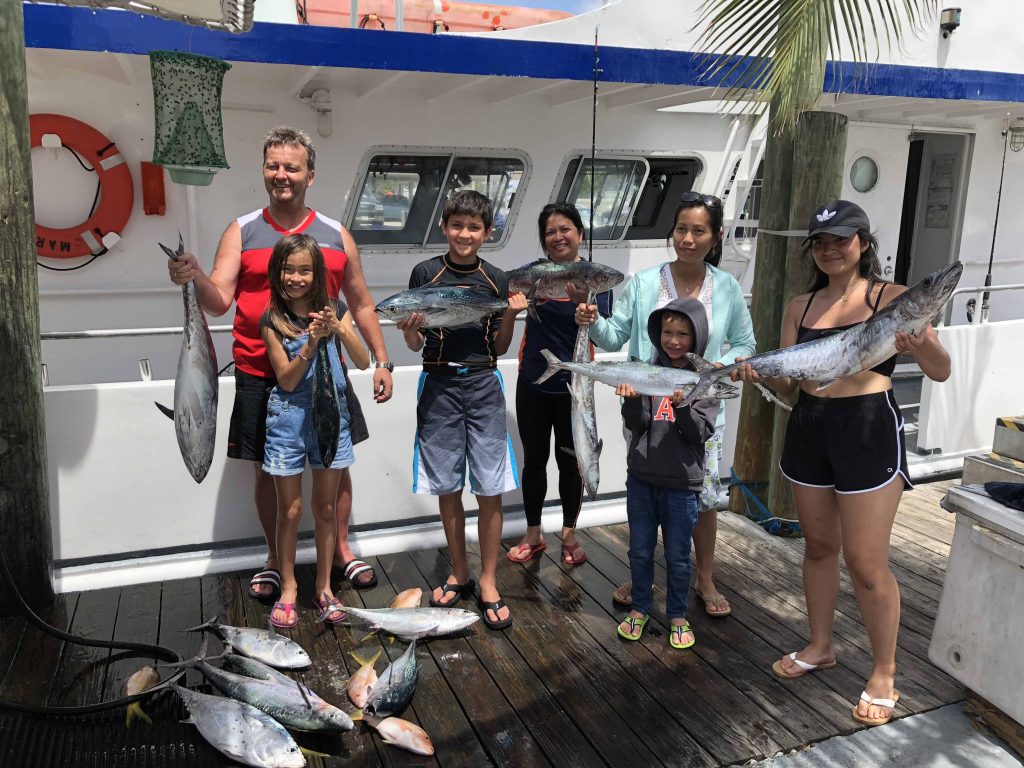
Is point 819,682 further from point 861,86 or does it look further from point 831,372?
point 861,86

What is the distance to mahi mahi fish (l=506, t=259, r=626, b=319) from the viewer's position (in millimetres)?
3219

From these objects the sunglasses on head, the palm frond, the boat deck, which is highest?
the palm frond

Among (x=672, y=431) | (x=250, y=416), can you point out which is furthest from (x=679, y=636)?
(x=250, y=416)

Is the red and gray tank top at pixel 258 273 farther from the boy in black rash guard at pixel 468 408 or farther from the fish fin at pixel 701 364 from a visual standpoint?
the fish fin at pixel 701 364

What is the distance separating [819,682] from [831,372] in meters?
1.44

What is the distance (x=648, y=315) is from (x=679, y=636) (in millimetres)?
1480

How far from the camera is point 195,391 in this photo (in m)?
3.20

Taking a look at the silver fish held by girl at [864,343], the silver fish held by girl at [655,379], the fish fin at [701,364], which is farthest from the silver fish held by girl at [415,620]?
the silver fish held by girl at [864,343]

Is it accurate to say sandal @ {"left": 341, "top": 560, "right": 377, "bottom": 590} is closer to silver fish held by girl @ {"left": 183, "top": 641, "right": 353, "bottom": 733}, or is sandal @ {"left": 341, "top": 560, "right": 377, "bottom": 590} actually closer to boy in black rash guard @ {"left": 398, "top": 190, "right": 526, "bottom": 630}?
boy in black rash guard @ {"left": 398, "top": 190, "right": 526, "bottom": 630}

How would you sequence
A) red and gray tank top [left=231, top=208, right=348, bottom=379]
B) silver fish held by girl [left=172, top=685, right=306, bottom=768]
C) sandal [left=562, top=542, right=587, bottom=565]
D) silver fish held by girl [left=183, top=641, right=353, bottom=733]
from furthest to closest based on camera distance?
sandal [left=562, top=542, right=587, bottom=565] → red and gray tank top [left=231, top=208, right=348, bottom=379] → silver fish held by girl [left=183, top=641, right=353, bottom=733] → silver fish held by girl [left=172, top=685, right=306, bottom=768]

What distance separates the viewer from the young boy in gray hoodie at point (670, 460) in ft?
10.6

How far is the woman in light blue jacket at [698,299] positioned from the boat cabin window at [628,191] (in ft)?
13.2

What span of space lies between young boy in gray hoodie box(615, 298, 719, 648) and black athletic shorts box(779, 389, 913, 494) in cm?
54

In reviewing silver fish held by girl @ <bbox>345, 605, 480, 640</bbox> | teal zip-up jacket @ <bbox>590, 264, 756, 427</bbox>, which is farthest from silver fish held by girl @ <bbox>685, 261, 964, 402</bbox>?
silver fish held by girl @ <bbox>345, 605, 480, 640</bbox>
